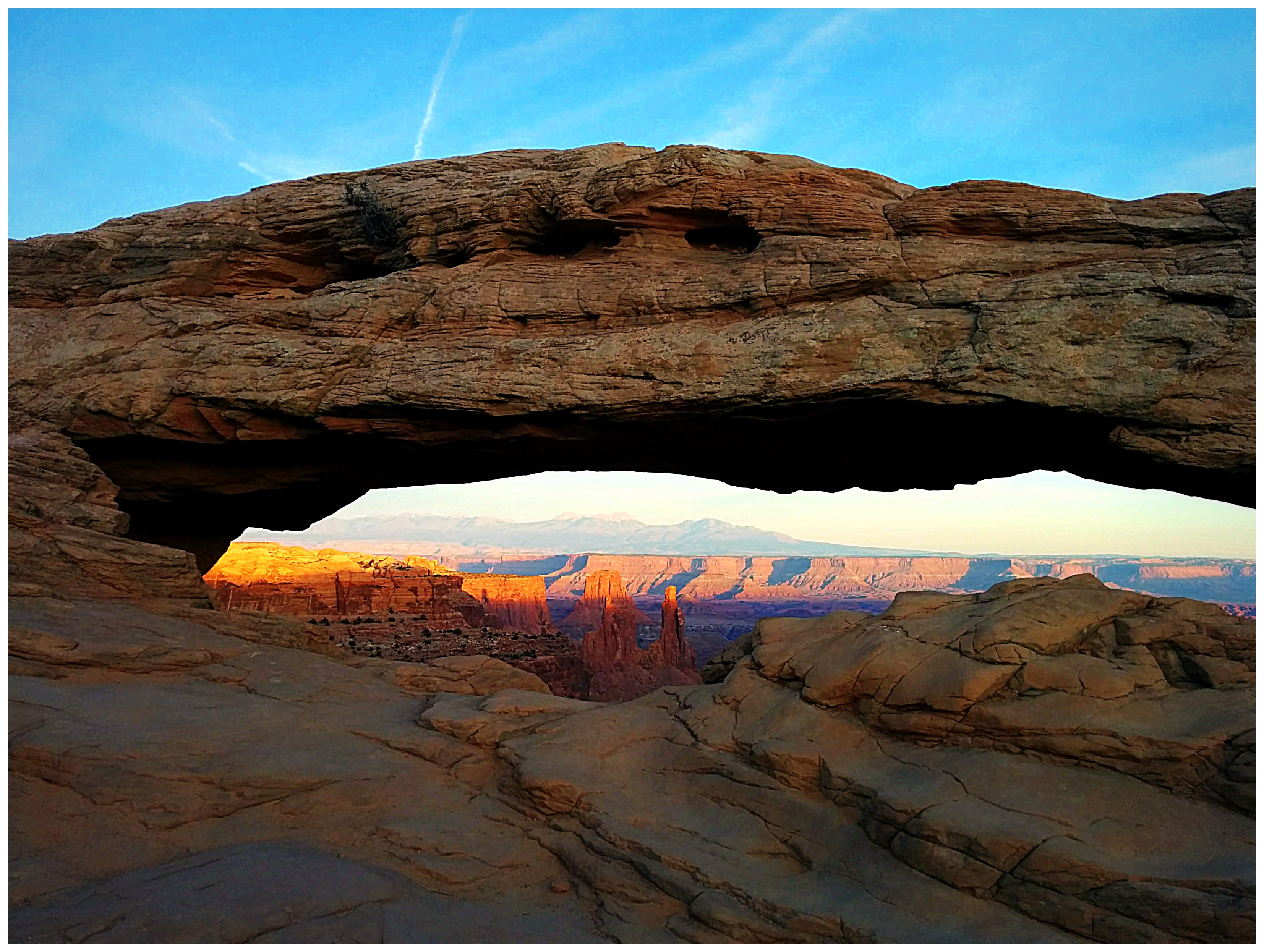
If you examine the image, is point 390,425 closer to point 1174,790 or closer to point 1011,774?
point 1011,774

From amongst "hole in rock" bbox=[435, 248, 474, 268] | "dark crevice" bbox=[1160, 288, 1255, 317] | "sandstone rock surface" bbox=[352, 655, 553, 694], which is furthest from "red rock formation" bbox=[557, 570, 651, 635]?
"dark crevice" bbox=[1160, 288, 1255, 317]

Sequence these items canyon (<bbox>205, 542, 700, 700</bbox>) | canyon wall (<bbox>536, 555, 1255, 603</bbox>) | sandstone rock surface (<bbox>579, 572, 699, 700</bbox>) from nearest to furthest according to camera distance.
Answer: canyon (<bbox>205, 542, 700, 700</bbox>) → sandstone rock surface (<bbox>579, 572, 699, 700</bbox>) → canyon wall (<bbox>536, 555, 1255, 603</bbox>)

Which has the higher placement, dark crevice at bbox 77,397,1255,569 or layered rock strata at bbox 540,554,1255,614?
dark crevice at bbox 77,397,1255,569

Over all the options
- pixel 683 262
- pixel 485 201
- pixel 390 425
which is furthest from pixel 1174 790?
pixel 485 201

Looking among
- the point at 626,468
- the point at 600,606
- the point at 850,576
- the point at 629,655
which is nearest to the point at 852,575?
the point at 850,576

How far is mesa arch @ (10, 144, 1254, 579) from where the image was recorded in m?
13.2

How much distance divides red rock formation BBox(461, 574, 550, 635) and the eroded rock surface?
250ft

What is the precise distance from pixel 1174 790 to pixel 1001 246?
32.9ft

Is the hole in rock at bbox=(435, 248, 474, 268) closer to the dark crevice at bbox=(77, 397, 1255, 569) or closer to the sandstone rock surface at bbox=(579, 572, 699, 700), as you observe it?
the dark crevice at bbox=(77, 397, 1255, 569)

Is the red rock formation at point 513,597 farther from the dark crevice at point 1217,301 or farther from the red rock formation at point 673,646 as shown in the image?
the dark crevice at point 1217,301

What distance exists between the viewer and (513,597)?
94.0 metres

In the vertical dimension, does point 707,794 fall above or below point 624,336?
below

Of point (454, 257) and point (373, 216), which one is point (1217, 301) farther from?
point (373, 216)

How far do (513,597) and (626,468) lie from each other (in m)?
77.5
